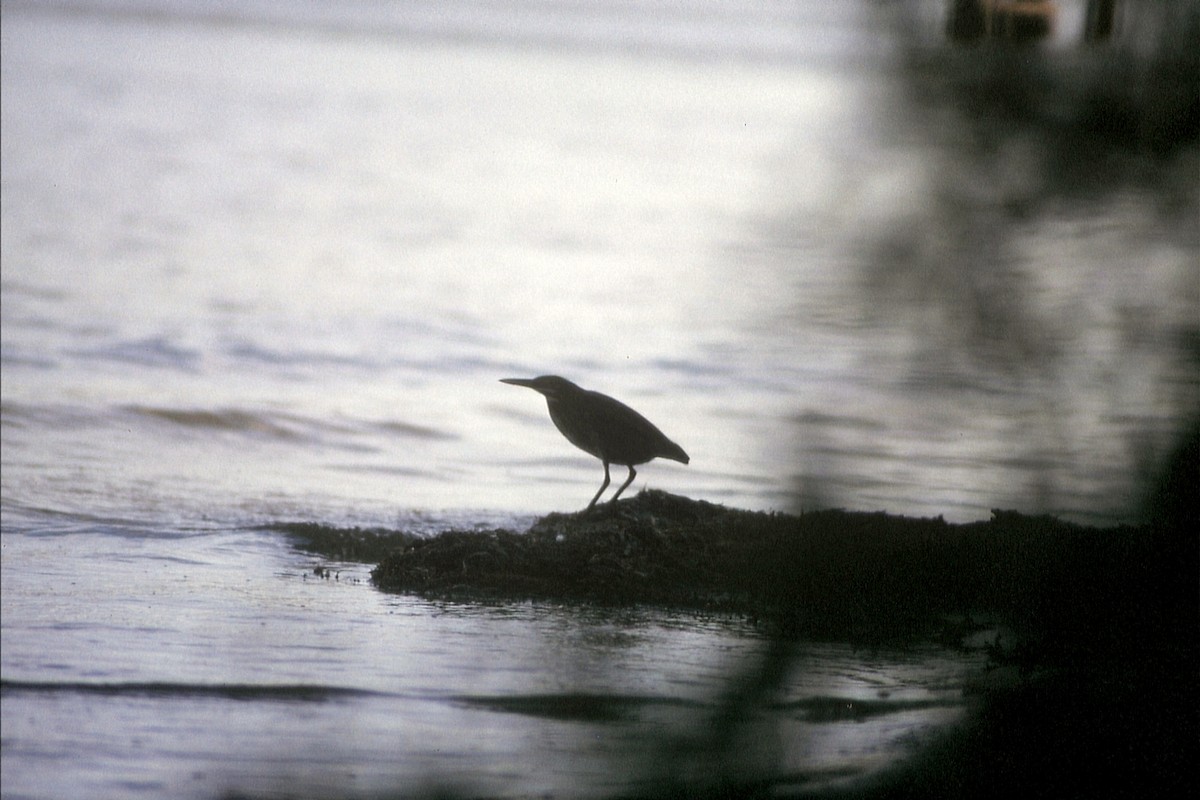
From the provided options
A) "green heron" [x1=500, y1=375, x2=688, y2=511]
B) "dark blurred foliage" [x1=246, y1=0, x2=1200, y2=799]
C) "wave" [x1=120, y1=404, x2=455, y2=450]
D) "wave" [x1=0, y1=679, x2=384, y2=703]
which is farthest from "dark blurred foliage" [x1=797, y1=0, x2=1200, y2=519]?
"wave" [x1=120, y1=404, x2=455, y2=450]

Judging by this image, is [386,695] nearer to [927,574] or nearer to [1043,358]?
[927,574]

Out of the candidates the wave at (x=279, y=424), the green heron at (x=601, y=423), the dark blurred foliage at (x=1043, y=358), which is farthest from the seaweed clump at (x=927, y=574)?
the wave at (x=279, y=424)

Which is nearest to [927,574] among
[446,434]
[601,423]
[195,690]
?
[195,690]

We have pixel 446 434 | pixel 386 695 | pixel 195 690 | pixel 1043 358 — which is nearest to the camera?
pixel 1043 358

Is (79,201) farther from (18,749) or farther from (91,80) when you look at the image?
(91,80)

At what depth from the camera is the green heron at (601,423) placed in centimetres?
384

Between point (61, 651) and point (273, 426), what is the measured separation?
4329 mm

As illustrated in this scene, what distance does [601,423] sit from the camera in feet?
12.6

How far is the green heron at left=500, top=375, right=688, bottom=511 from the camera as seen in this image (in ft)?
12.6

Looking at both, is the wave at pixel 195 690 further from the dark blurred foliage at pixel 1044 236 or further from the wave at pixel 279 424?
the wave at pixel 279 424

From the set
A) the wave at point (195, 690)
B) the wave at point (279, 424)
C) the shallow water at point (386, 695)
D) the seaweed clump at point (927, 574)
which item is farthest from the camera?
the wave at point (279, 424)

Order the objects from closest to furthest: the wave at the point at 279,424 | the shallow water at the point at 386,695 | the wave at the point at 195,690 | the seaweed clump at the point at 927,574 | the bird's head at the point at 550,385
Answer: the shallow water at the point at 386,695 → the seaweed clump at the point at 927,574 → the wave at the point at 195,690 → the bird's head at the point at 550,385 → the wave at the point at 279,424

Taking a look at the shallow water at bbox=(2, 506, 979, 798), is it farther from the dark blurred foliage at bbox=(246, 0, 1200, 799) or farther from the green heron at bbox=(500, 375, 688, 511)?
the green heron at bbox=(500, 375, 688, 511)

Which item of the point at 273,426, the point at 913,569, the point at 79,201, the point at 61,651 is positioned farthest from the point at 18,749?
the point at 79,201
